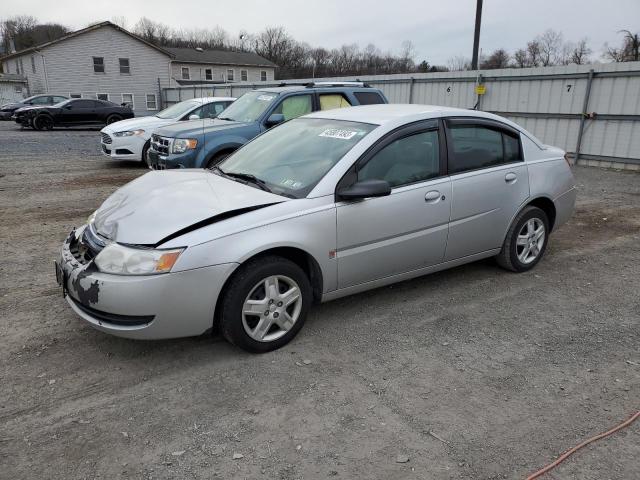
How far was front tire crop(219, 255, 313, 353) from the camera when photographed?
3.35 m

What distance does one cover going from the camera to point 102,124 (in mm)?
25156

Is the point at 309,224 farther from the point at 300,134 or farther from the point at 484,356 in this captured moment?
the point at 484,356

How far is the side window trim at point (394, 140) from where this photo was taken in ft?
12.7

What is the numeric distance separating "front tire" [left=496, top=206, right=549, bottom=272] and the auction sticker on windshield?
6.41 ft

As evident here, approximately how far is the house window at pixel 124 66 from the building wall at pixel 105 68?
0.23 meters

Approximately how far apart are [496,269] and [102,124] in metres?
24.3

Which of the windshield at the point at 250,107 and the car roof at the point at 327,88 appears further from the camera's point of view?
the car roof at the point at 327,88

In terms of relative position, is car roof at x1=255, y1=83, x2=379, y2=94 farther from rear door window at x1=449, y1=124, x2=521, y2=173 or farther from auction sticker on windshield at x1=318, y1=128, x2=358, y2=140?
auction sticker on windshield at x1=318, y1=128, x2=358, y2=140

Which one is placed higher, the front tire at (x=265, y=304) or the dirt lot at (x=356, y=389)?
the front tire at (x=265, y=304)

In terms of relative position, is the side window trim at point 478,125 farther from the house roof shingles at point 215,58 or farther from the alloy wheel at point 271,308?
the house roof shingles at point 215,58

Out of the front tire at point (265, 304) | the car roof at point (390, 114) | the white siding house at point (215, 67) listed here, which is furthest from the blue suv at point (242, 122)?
the white siding house at point (215, 67)

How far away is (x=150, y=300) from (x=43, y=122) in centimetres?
2494

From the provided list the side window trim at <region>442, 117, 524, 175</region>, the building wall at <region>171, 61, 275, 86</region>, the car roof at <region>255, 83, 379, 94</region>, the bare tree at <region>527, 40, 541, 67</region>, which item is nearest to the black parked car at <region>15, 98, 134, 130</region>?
the car roof at <region>255, 83, 379, 94</region>

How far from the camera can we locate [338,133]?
14.0 feet
